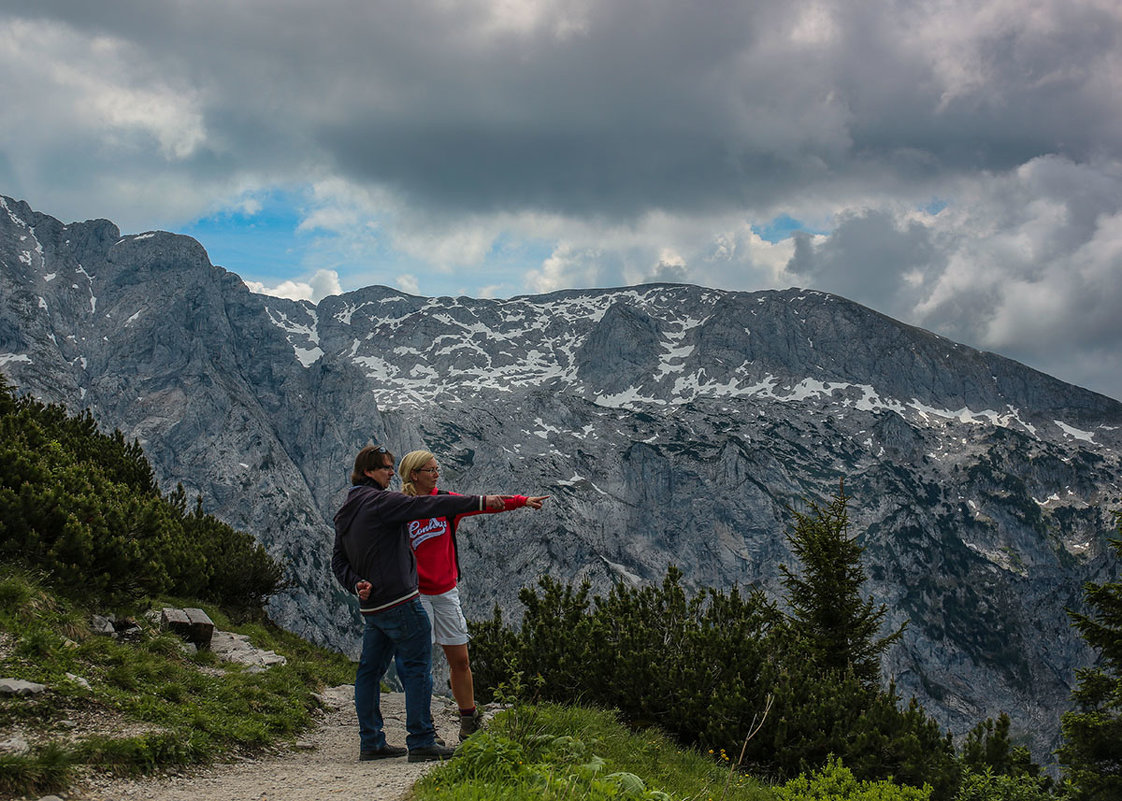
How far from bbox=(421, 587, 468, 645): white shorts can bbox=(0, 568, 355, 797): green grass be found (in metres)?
2.47

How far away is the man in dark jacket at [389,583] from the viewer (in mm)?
6824

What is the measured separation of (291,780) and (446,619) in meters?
2.11

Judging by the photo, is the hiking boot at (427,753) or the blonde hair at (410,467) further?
the blonde hair at (410,467)

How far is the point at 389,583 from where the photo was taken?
23.0 feet

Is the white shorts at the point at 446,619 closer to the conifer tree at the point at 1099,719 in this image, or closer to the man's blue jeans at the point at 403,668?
the man's blue jeans at the point at 403,668

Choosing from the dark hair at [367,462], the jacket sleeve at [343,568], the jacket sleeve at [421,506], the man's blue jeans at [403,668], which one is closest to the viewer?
the jacket sleeve at [421,506]

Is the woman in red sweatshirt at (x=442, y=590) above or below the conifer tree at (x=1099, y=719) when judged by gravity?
above

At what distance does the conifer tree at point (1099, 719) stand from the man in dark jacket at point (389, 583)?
19017 mm

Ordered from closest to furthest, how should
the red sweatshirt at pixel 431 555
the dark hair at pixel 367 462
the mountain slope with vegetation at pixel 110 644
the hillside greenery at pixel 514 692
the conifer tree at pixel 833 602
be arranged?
1. the hillside greenery at pixel 514 692
2. the mountain slope with vegetation at pixel 110 644
3. the dark hair at pixel 367 462
4. the red sweatshirt at pixel 431 555
5. the conifer tree at pixel 833 602

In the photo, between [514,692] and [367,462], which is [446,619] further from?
[367,462]

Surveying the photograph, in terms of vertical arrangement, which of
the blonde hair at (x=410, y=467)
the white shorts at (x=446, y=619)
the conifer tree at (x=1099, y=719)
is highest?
the blonde hair at (x=410, y=467)

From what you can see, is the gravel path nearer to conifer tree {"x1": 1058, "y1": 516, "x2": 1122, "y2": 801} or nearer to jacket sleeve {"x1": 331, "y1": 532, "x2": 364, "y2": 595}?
jacket sleeve {"x1": 331, "y1": 532, "x2": 364, "y2": 595}

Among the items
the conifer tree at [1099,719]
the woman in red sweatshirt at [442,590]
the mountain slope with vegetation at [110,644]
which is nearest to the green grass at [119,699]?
the mountain slope with vegetation at [110,644]

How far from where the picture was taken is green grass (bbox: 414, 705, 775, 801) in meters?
4.66
